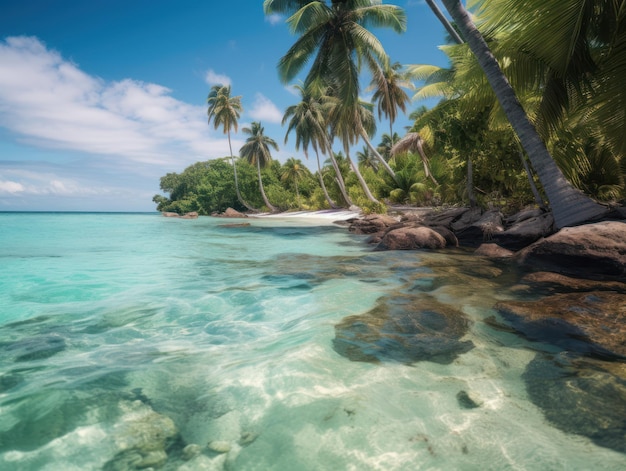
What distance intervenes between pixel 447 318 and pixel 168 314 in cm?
347

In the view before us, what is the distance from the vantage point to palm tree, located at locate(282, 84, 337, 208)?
30438mm

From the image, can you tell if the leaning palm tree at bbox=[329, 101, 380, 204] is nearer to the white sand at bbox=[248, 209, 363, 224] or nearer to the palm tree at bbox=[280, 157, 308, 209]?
the white sand at bbox=[248, 209, 363, 224]

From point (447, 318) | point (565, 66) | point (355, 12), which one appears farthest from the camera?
point (355, 12)

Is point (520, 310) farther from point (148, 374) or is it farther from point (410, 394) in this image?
point (148, 374)

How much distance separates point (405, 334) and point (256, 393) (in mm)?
1602

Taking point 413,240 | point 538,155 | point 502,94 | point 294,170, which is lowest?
point 413,240

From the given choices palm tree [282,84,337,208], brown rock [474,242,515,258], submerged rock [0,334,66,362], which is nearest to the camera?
submerged rock [0,334,66,362]

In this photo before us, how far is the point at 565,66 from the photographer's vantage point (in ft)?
20.9

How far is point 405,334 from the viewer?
328 cm

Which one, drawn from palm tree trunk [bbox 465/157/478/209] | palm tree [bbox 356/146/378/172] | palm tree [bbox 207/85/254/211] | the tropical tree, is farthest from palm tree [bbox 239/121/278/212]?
palm tree trunk [bbox 465/157/478/209]

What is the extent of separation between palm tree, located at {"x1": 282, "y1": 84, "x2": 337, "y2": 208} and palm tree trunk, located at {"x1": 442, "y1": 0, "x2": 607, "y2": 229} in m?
22.2

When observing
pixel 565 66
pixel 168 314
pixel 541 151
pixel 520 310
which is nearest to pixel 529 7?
pixel 565 66

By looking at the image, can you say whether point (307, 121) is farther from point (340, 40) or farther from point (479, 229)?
point (479, 229)

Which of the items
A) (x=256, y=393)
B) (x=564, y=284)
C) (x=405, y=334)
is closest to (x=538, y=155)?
(x=564, y=284)
